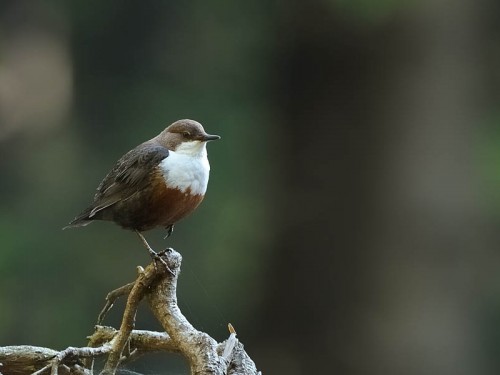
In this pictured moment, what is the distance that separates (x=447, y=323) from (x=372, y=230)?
397 millimetres

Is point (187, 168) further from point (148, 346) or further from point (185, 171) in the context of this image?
point (148, 346)

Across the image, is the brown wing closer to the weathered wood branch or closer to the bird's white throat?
the bird's white throat

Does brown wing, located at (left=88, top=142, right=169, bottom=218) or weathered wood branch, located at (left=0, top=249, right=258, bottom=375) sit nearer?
weathered wood branch, located at (left=0, top=249, right=258, bottom=375)

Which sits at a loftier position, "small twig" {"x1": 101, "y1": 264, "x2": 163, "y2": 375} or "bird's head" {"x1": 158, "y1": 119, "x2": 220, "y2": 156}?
"bird's head" {"x1": 158, "y1": 119, "x2": 220, "y2": 156}

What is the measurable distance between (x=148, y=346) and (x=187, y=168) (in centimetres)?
27

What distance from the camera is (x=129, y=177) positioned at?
1.41 m

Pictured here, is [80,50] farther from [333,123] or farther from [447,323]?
[447,323]

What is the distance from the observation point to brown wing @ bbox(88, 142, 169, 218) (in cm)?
140

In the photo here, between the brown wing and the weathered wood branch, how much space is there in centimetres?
14

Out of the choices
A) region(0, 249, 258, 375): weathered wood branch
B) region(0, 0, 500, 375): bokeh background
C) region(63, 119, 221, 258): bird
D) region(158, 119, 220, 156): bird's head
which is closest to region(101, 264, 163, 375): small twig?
region(0, 249, 258, 375): weathered wood branch

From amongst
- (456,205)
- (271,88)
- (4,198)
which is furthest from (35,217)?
(456,205)

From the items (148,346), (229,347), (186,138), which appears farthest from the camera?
(186,138)

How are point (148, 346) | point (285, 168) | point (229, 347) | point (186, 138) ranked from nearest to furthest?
point (229, 347)
point (148, 346)
point (186, 138)
point (285, 168)

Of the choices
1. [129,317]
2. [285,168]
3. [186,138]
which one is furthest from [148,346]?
[285,168]
